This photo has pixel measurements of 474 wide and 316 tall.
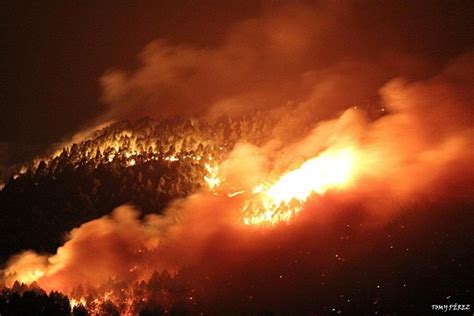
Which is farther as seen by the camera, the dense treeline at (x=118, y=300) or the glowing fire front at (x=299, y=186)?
the glowing fire front at (x=299, y=186)

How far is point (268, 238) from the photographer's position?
53344 mm

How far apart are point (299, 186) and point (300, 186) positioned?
13 cm

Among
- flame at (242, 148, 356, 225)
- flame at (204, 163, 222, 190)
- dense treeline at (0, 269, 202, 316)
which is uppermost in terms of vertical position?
flame at (204, 163, 222, 190)

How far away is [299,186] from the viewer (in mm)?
57312

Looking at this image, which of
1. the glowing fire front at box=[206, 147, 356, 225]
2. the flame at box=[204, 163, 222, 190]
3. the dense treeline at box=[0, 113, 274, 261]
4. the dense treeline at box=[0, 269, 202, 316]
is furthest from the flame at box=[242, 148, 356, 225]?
the dense treeline at box=[0, 113, 274, 261]

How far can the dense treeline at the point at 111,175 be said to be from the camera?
71062mm

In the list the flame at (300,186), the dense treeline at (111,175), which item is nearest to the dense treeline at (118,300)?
the flame at (300,186)

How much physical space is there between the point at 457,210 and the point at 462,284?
888 cm

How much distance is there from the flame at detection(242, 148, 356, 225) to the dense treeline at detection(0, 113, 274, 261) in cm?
1229

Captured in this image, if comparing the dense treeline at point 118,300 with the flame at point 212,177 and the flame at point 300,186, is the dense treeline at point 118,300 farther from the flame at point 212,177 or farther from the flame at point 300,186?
the flame at point 212,177

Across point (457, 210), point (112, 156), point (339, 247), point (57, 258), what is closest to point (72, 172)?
point (112, 156)

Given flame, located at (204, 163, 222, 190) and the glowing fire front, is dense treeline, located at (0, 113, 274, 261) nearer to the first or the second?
flame, located at (204, 163, 222, 190)

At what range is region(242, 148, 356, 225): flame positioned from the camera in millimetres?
55750

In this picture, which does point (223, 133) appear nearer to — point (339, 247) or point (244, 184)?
point (244, 184)
